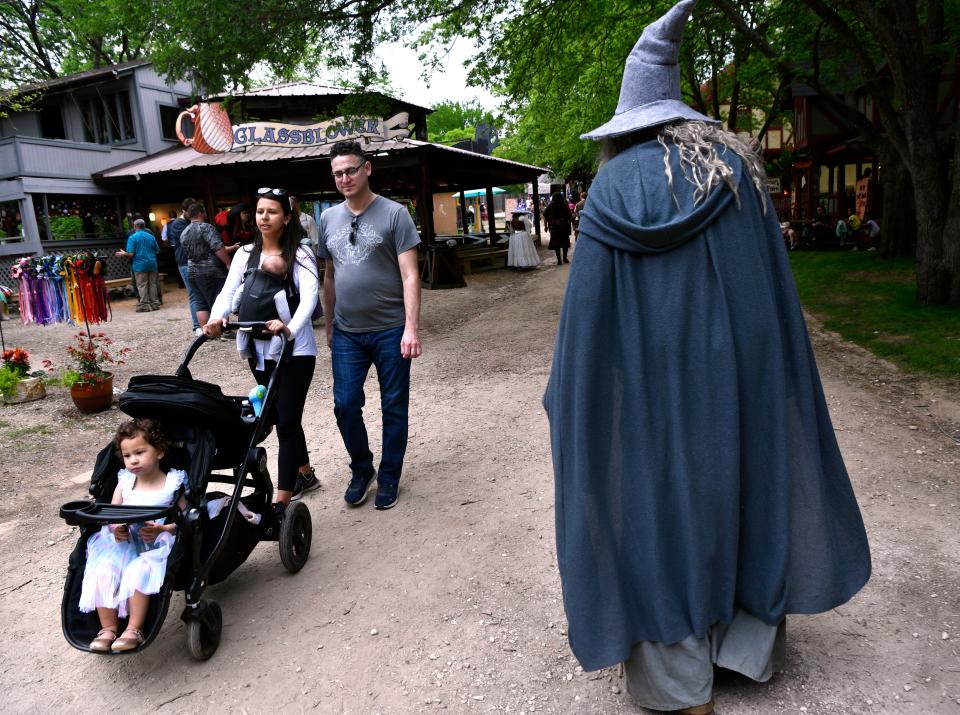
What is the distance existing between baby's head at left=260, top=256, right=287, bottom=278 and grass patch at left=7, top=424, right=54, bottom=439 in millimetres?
4264

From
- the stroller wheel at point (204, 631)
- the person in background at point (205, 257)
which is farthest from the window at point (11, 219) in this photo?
the stroller wheel at point (204, 631)

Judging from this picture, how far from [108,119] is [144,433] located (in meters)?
24.7

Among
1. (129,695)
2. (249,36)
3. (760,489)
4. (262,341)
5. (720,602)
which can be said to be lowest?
(129,695)

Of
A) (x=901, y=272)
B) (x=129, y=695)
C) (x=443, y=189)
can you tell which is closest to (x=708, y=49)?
(x=901, y=272)

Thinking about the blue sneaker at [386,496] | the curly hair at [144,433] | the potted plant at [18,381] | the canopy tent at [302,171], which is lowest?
the blue sneaker at [386,496]

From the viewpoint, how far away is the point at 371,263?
4.26 metres

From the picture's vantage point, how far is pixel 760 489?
2334mm

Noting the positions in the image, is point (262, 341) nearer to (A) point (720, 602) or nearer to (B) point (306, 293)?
(B) point (306, 293)

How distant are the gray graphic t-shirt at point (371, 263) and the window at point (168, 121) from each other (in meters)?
23.0

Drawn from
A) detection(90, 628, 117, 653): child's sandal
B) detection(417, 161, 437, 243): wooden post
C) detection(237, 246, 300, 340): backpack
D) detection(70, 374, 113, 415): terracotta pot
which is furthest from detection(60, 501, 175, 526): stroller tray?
detection(417, 161, 437, 243): wooden post

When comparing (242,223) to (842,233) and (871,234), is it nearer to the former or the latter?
(871,234)

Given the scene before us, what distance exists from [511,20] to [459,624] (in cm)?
963

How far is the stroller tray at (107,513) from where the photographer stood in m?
2.79

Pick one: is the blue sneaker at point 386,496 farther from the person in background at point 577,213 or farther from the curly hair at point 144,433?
the person in background at point 577,213
